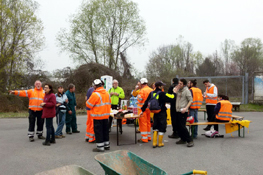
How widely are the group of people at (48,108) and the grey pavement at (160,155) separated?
47 cm

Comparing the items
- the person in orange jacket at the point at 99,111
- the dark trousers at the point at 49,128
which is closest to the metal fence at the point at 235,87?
the person in orange jacket at the point at 99,111

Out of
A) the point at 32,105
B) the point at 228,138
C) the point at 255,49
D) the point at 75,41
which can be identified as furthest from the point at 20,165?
the point at 255,49

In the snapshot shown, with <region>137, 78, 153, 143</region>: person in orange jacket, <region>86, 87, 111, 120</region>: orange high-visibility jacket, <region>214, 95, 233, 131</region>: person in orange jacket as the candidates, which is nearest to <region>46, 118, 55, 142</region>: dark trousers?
<region>86, 87, 111, 120</region>: orange high-visibility jacket

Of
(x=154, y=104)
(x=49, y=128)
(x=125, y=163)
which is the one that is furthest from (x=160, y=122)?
(x=49, y=128)

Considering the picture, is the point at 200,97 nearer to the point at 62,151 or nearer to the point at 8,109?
the point at 62,151

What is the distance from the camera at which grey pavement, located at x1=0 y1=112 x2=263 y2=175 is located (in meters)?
5.39

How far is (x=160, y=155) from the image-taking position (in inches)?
253

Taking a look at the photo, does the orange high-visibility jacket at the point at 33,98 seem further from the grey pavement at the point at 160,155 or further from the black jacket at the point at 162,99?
the black jacket at the point at 162,99

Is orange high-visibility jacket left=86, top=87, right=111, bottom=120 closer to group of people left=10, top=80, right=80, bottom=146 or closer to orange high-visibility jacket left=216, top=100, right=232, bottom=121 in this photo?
group of people left=10, top=80, right=80, bottom=146

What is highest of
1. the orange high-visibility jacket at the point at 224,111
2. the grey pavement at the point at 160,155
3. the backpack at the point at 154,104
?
the backpack at the point at 154,104

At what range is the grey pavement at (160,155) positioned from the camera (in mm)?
5391

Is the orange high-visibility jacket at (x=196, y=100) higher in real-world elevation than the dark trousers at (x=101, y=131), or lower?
higher

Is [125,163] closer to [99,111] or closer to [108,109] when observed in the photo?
[99,111]

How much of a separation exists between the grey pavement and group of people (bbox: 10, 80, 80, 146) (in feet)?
1.55
